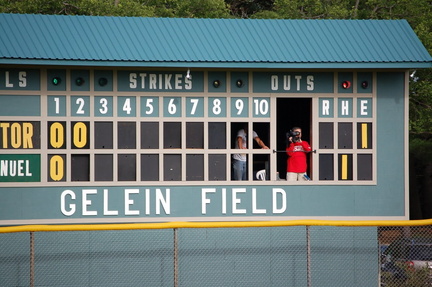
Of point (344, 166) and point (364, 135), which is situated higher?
point (364, 135)

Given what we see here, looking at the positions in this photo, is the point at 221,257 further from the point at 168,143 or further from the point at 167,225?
the point at 168,143

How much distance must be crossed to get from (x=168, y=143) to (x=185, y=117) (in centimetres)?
51

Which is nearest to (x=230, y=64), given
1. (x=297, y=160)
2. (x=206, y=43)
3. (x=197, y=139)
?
(x=206, y=43)

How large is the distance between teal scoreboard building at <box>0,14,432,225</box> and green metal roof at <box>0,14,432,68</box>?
0.10ft

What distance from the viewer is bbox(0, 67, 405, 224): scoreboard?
46.5 feet

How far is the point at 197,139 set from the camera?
1462cm

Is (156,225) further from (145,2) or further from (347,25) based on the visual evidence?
(145,2)

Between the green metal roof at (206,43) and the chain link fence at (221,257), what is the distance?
8.83ft

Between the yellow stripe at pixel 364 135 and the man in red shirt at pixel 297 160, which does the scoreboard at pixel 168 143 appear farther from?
the man in red shirt at pixel 297 160

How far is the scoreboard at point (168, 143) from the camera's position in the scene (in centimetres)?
1416

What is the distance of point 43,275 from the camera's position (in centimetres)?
1284

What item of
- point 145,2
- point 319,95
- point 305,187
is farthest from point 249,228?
point 145,2

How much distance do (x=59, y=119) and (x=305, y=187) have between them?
4148 millimetres

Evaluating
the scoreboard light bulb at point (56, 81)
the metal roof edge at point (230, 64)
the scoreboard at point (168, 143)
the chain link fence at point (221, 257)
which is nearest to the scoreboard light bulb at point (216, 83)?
the scoreboard at point (168, 143)
